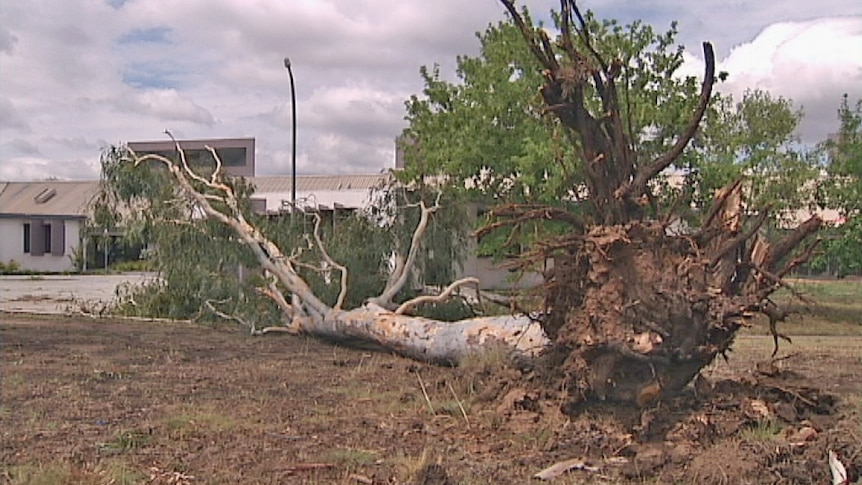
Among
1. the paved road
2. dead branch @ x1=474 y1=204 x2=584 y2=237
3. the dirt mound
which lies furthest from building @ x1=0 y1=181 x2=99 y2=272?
the dirt mound

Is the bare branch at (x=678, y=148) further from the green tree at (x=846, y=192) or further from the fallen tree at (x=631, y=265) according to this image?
the green tree at (x=846, y=192)

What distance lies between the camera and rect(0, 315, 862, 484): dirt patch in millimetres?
5160

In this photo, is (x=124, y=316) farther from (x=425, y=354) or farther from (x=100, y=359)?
(x=425, y=354)

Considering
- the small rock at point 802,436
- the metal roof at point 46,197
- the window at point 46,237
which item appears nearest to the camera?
the small rock at point 802,436

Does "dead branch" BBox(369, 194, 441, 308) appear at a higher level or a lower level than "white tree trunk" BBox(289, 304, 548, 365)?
higher

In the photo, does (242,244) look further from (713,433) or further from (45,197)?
(45,197)

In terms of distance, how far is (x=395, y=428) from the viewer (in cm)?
644

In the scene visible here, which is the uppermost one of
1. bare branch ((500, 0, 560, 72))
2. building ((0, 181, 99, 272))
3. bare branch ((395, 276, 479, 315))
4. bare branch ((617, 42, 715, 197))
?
bare branch ((500, 0, 560, 72))

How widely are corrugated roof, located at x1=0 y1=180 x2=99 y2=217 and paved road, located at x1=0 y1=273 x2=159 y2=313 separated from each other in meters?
13.6

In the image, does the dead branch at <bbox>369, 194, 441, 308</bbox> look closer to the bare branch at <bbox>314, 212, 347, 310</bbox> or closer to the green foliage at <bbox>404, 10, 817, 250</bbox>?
the bare branch at <bbox>314, 212, 347, 310</bbox>

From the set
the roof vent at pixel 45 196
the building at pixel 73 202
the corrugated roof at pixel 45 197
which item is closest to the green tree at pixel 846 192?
the building at pixel 73 202

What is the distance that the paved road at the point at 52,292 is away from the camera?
61.0ft

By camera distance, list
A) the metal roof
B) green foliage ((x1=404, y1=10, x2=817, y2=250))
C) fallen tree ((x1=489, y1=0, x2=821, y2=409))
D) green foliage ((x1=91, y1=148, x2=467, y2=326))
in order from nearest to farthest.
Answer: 1. fallen tree ((x1=489, y1=0, x2=821, y2=409))
2. green foliage ((x1=91, y1=148, x2=467, y2=326))
3. green foliage ((x1=404, y1=10, x2=817, y2=250))
4. the metal roof

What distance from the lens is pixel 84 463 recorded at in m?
5.28
